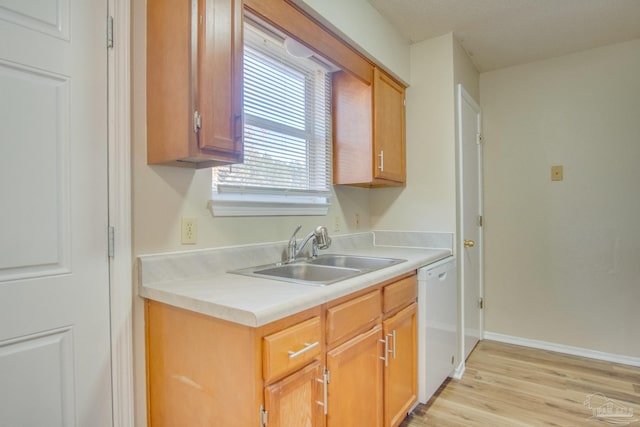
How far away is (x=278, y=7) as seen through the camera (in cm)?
151

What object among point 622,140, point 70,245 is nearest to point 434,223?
point 622,140

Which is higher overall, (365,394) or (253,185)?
(253,185)

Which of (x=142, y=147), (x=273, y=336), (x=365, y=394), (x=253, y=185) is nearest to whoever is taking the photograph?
(x=273, y=336)

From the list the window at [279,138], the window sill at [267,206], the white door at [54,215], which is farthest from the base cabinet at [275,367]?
the window at [279,138]

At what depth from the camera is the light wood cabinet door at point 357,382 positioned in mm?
1279

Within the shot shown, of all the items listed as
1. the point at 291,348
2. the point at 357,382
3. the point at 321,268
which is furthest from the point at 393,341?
the point at 291,348

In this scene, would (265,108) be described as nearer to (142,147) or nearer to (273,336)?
(142,147)

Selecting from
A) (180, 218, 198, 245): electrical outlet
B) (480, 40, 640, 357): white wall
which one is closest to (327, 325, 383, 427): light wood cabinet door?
(180, 218, 198, 245): electrical outlet

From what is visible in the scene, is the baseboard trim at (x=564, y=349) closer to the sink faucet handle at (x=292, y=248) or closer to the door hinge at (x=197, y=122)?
the sink faucet handle at (x=292, y=248)

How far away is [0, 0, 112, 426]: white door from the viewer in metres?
1.00

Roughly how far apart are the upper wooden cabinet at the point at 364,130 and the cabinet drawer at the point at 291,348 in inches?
50.9

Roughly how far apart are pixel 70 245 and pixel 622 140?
348 centimetres

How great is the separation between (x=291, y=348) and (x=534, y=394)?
1.95 m

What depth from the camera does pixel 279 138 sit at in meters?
2.00
